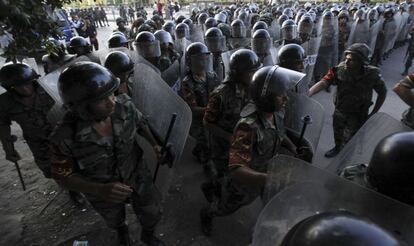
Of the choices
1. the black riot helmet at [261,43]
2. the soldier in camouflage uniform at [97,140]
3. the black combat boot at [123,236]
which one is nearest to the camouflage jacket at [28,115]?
the soldier in camouflage uniform at [97,140]

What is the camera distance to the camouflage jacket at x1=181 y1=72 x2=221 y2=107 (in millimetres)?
3670

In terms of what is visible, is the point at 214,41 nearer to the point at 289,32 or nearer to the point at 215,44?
the point at 215,44

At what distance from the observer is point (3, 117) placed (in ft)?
10.4

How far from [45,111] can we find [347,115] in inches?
160

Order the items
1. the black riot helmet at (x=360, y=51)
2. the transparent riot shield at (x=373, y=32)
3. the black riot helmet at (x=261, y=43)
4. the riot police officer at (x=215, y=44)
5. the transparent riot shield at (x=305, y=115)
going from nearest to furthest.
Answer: the transparent riot shield at (x=305, y=115) < the black riot helmet at (x=360, y=51) < the black riot helmet at (x=261, y=43) < the riot police officer at (x=215, y=44) < the transparent riot shield at (x=373, y=32)

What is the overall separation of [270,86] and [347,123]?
279cm

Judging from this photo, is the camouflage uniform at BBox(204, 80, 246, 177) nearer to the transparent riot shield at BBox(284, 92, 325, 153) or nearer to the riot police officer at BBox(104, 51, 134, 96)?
the transparent riot shield at BBox(284, 92, 325, 153)

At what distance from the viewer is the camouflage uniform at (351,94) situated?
3889 millimetres

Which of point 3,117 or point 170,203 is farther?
point 170,203

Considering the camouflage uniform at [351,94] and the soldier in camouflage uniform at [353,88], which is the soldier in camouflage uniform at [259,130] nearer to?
the soldier in camouflage uniform at [353,88]

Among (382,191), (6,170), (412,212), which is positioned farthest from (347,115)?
(6,170)

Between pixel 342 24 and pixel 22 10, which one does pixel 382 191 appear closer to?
pixel 22 10

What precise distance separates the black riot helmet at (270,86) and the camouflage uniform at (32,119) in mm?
2481

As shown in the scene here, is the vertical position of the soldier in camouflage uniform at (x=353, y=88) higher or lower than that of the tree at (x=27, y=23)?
lower
